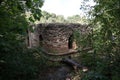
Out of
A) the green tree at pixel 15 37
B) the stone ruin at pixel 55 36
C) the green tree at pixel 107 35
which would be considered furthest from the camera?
the stone ruin at pixel 55 36

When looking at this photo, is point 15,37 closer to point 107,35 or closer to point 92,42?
point 92,42

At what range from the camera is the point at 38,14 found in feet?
16.4

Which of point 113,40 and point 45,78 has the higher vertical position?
point 113,40

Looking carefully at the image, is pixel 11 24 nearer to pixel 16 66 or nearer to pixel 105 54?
pixel 16 66

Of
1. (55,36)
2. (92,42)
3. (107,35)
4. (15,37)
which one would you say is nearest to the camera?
(15,37)

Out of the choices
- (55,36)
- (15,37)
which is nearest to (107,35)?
(15,37)

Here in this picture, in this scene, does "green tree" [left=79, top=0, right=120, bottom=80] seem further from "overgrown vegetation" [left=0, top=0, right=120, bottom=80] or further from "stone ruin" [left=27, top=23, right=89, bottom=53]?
"stone ruin" [left=27, top=23, right=89, bottom=53]

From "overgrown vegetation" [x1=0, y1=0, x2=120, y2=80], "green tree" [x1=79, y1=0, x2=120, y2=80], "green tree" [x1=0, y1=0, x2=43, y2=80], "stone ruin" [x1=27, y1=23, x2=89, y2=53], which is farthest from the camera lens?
"stone ruin" [x1=27, y1=23, x2=89, y2=53]

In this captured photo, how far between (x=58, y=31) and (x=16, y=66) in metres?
11.2

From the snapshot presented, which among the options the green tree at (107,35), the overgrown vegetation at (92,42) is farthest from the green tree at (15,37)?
the green tree at (107,35)

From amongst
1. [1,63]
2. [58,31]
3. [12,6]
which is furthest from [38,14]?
[58,31]

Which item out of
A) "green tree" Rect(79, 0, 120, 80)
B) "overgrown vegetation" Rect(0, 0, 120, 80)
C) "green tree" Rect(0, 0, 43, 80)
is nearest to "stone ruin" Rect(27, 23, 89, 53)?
"green tree" Rect(0, 0, 43, 80)

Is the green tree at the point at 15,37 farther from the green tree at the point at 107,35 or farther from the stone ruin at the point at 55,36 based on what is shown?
the stone ruin at the point at 55,36

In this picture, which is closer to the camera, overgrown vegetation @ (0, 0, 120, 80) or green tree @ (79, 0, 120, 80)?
overgrown vegetation @ (0, 0, 120, 80)
